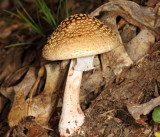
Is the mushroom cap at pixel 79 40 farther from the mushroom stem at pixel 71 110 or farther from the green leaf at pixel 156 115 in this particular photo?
the green leaf at pixel 156 115

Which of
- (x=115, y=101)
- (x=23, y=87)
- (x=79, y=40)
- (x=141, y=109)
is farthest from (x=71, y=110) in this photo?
(x=23, y=87)

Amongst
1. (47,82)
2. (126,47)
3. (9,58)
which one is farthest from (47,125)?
(9,58)

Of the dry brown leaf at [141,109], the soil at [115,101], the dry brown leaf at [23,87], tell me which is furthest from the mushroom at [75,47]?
the dry brown leaf at [23,87]

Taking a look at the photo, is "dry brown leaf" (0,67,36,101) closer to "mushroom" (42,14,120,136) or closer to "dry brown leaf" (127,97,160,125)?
"mushroom" (42,14,120,136)

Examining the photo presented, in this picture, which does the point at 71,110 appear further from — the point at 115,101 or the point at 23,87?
the point at 23,87

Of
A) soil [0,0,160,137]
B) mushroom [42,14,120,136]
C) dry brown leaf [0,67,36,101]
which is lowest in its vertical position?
soil [0,0,160,137]

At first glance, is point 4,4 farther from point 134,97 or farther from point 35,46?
point 134,97

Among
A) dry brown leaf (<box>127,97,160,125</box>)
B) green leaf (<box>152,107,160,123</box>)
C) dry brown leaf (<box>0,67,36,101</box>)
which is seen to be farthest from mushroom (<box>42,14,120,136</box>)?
dry brown leaf (<box>0,67,36,101</box>)
